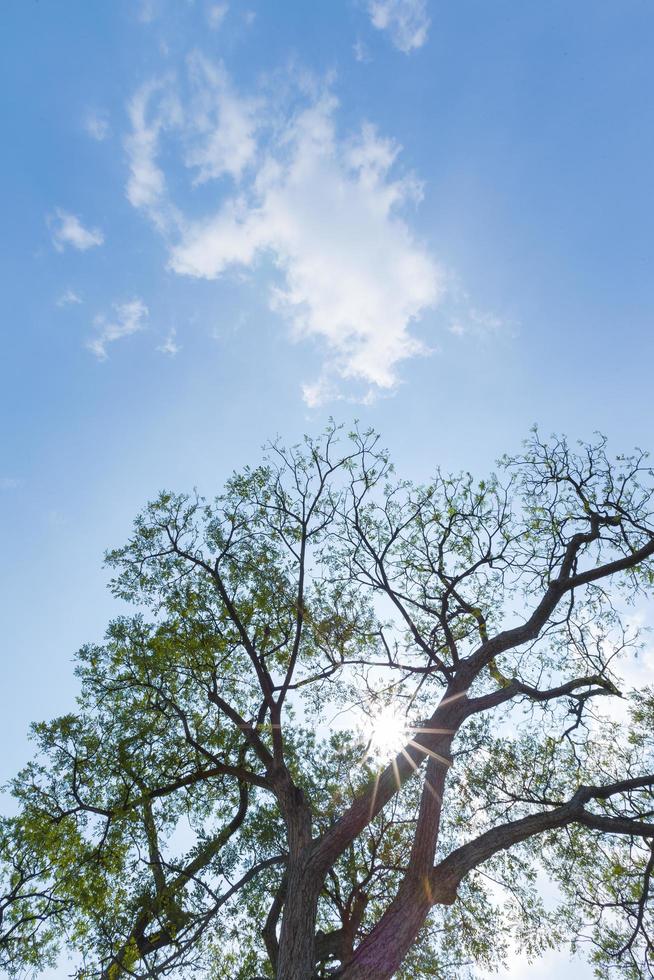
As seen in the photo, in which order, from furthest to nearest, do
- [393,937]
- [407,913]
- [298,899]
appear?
1. [298,899]
2. [407,913]
3. [393,937]

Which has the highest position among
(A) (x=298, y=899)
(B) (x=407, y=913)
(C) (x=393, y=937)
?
(B) (x=407, y=913)

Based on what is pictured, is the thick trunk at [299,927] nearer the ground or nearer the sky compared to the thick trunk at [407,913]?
nearer the ground

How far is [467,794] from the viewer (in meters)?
10.2

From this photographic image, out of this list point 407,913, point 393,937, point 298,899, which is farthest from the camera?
point 298,899

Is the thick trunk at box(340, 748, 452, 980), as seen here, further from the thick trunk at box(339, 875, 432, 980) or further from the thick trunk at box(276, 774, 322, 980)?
the thick trunk at box(276, 774, 322, 980)

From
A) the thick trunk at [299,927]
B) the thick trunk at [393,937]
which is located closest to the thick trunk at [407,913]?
the thick trunk at [393,937]

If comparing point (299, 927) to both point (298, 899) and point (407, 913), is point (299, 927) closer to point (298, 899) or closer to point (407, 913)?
point (298, 899)

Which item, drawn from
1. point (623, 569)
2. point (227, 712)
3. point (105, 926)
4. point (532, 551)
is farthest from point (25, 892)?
point (623, 569)

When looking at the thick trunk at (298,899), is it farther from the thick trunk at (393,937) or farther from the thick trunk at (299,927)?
the thick trunk at (393,937)

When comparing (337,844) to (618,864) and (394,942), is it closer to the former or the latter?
(394,942)

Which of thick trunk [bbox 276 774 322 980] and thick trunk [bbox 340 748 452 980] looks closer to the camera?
thick trunk [bbox 340 748 452 980]

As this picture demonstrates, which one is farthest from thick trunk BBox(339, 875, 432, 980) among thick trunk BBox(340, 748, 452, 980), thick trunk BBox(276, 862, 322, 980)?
thick trunk BBox(276, 862, 322, 980)

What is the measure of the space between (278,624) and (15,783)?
5.10 metres

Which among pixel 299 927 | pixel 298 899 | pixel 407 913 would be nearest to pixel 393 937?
pixel 407 913
